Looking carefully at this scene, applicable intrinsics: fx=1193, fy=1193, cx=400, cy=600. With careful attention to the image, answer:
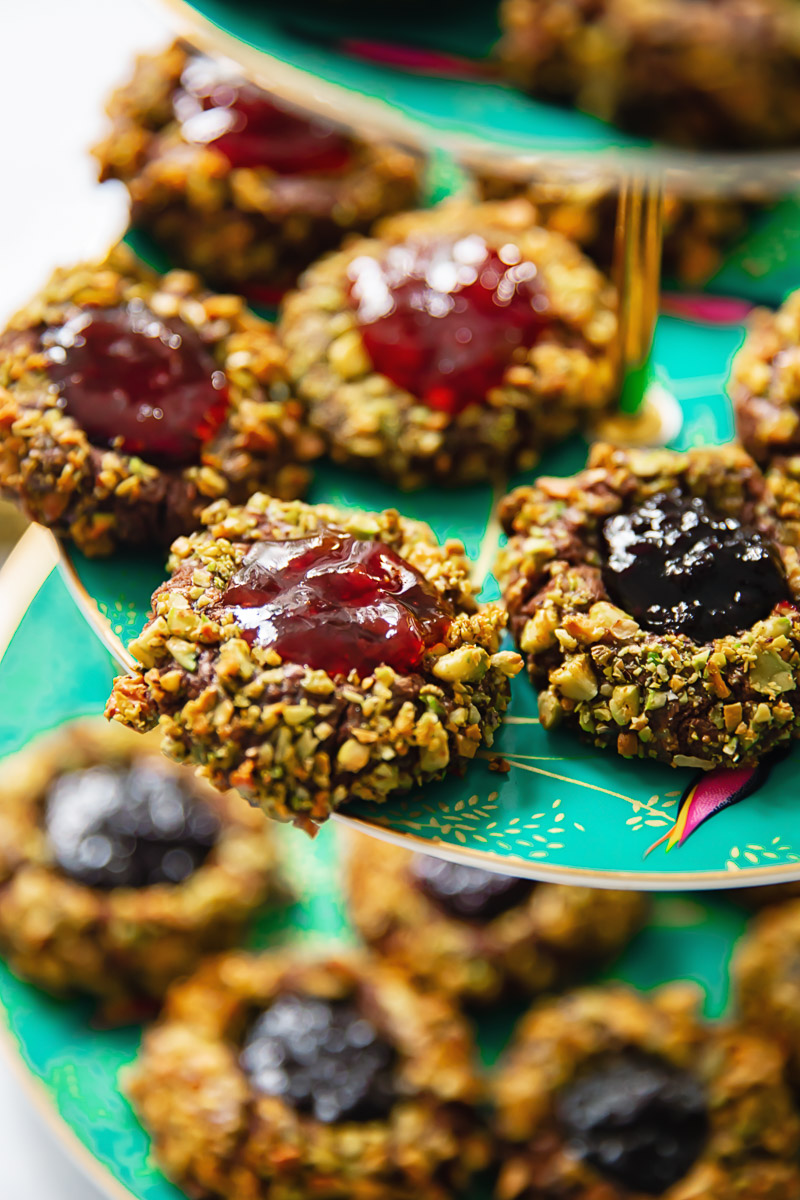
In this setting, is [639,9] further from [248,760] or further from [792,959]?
[792,959]

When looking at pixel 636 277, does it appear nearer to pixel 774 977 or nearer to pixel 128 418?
pixel 128 418

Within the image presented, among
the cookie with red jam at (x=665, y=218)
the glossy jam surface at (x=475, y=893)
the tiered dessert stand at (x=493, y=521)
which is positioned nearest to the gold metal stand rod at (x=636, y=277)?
the tiered dessert stand at (x=493, y=521)

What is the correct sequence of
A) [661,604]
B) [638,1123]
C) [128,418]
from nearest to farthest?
1. [661,604]
2. [128,418]
3. [638,1123]

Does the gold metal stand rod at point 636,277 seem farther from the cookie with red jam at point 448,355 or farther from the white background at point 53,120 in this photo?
the white background at point 53,120

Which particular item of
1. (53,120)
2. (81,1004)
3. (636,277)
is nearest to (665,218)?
(636,277)

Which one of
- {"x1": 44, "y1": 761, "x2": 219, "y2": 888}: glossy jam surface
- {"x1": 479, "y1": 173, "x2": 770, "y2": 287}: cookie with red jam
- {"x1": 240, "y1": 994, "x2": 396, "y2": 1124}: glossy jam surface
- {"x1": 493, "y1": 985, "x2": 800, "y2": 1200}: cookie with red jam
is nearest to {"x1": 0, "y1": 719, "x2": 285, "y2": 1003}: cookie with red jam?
{"x1": 44, "y1": 761, "x2": 219, "y2": 888}: glossy jam surface

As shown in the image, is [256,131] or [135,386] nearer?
[135,386]
